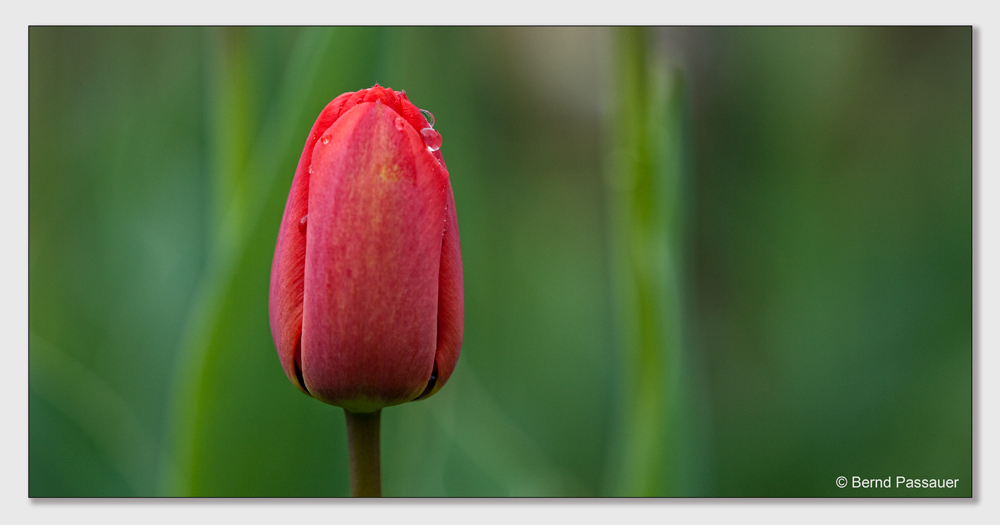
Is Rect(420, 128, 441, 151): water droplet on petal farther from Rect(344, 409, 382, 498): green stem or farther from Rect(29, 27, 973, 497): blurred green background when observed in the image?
Rect(29, 27, 973, 497): blurred green background

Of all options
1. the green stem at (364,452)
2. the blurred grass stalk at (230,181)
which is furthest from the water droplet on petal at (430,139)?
the blurred grass stalk at (230,181)

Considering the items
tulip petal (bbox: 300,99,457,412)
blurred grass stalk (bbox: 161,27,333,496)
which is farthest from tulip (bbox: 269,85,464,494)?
blurred grass stalk (bbox: 161,27,333,496)

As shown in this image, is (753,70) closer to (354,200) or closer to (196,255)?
(196,255)

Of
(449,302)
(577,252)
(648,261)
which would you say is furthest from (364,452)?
(577,252)

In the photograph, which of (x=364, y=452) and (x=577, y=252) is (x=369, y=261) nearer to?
(x=364, y=452)

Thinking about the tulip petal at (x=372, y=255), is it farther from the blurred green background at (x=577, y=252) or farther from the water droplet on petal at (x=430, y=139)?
the blurred green background at (x=577, y=252)
